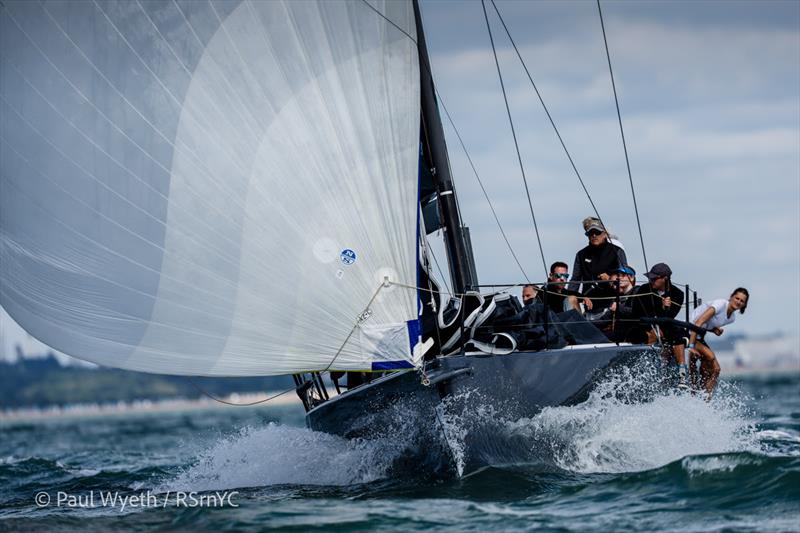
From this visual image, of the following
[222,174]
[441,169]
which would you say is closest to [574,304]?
[441,169]

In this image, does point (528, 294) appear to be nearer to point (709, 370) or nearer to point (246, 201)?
point (709, 370)

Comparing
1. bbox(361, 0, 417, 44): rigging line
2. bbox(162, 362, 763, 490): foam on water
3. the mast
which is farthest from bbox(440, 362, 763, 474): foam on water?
bbox(361, 0, 417, 44): rigging line

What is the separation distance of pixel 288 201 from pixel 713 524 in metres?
4.10

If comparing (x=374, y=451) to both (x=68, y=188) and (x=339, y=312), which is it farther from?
(x=68, y=188)

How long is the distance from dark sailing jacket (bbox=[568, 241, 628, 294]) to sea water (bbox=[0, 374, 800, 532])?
1447 mm

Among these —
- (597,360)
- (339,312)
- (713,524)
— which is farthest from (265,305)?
(713,524)

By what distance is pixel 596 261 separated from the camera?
11.4 metres

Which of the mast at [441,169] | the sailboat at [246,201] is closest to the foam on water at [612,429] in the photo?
the sailboat at [246,201]

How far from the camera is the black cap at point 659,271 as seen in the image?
35.2 ft

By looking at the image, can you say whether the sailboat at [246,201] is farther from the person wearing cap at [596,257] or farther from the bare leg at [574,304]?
the person wearing cap at [596,257]

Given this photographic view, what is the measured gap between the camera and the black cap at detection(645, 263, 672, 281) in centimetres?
1073

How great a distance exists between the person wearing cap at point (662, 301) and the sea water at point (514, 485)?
2.13 feet

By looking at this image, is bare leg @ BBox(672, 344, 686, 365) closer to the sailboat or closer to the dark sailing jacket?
the dark sailing jacket

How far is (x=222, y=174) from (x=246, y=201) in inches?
12.2
